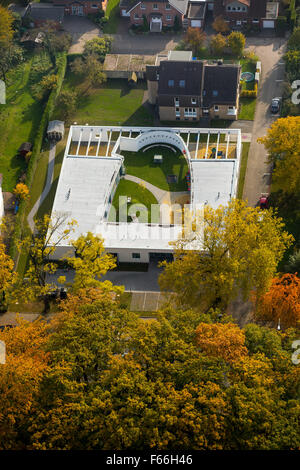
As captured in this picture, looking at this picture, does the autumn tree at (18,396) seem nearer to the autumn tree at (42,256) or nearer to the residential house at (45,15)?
the autumn tree at (42,256)

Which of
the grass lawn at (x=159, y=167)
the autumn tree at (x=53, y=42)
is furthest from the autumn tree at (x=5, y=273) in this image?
the autumn tree at (x=53, y=42)

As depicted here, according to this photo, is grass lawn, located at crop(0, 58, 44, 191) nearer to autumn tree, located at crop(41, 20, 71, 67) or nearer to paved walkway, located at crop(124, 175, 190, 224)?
autumn tree, located at crop(41, 20, 71, 67)

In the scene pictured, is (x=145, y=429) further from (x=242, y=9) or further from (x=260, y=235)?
(x=242, y=9)

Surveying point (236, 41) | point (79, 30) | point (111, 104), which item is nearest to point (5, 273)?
point (111, 104)

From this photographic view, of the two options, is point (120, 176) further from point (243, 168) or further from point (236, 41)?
point (236, 41)

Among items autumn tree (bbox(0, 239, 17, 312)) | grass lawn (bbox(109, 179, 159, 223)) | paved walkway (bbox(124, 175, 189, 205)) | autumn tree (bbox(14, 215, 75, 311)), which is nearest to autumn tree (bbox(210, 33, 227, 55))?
paved walkway (bbox(124, 175, 189, 205))

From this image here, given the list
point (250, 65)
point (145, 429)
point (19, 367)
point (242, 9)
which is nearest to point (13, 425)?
point (19, 367)
